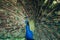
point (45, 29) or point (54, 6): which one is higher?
point (54, 6)

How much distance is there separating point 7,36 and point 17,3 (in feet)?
1.73

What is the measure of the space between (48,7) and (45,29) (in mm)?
343

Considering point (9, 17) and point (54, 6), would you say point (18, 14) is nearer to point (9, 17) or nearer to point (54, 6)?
point (9, 17)

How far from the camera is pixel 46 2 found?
449 centimetres

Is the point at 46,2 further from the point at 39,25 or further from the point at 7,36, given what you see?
the point at 7,36

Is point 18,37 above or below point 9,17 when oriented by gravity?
below

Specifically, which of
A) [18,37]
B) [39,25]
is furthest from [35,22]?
[18,37]

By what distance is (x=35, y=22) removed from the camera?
176 inches

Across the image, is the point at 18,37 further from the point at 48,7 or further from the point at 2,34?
the point at 48,7

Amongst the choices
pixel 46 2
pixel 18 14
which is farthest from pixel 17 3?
pixel 46 2

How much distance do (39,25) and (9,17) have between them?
0.48 meters

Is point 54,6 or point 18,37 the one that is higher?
point 54,6

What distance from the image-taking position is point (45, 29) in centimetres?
451

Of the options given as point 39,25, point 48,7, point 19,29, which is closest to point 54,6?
point 48,7
